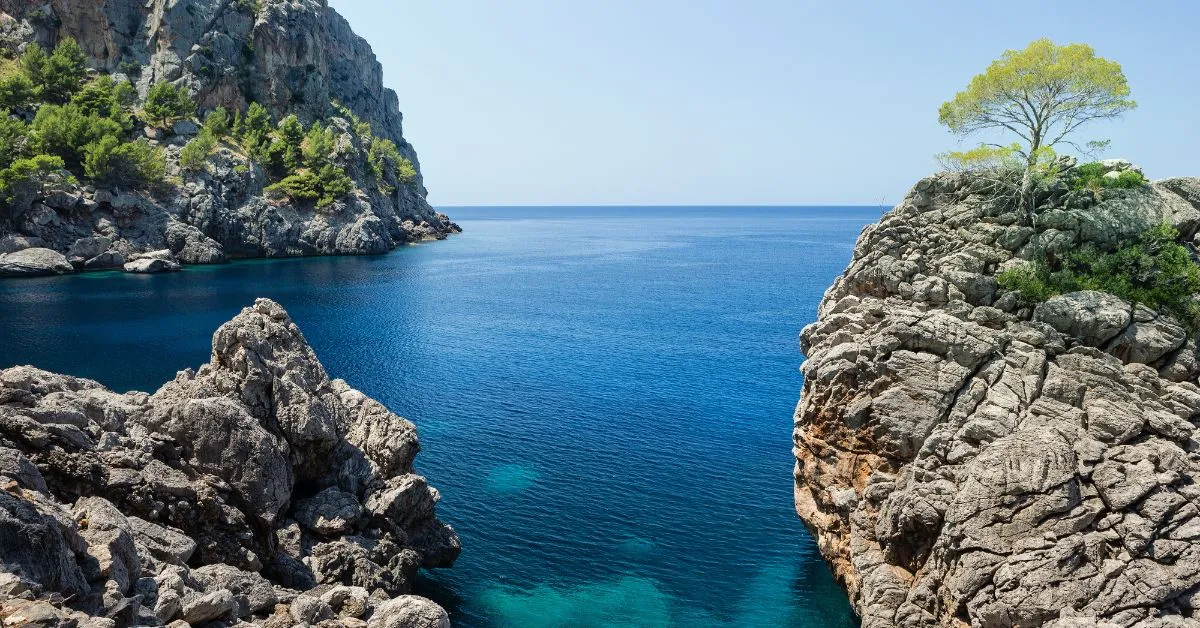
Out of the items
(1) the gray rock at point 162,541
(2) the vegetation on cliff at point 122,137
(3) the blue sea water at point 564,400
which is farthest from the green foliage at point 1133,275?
(2) the vegetation on cliff at point 122,137

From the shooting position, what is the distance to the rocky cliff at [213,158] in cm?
11712

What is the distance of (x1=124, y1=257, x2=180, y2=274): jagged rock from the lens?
382 feet

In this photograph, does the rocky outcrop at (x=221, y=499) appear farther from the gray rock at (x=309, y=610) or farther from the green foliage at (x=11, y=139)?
the green foliage at (x=11, y=139)

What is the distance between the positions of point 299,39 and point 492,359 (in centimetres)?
12968

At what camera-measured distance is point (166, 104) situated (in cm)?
14500

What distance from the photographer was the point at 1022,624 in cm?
2461

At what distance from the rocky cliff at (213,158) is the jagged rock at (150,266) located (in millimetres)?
597


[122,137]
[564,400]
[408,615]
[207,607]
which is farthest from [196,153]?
[207,607]

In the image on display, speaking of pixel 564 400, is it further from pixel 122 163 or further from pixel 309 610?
pixel 122 163

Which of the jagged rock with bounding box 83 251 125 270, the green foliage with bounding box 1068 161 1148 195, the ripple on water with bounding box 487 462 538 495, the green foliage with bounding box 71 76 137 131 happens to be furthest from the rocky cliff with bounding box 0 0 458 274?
the green foliage with bounding box 1068 161 1148 195

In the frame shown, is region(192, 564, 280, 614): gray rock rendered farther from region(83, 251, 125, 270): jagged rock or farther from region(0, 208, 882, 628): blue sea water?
region(83, 251, 125, 270): jagged rock

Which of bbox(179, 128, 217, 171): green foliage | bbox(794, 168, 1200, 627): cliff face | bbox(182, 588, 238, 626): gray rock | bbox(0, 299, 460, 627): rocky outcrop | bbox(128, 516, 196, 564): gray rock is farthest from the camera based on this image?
bbox(179, 128, 217, 171): green foliage

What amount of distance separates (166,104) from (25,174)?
4171 cm

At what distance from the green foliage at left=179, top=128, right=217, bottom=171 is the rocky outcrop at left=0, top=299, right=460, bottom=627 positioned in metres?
A: 119
